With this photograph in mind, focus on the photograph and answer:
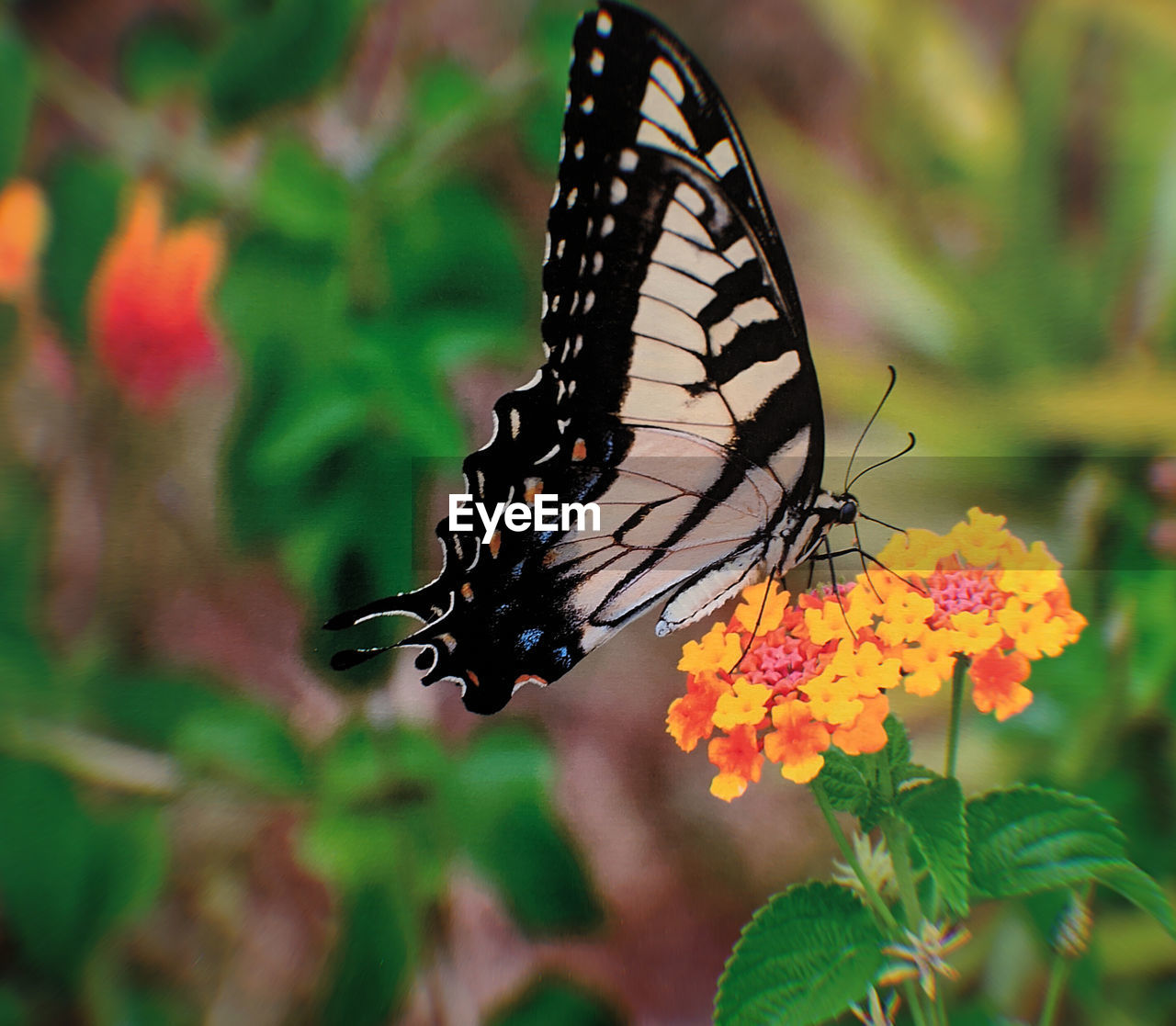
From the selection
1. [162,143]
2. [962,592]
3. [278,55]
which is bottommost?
[962,592]

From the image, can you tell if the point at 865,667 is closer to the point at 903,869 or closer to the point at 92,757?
the point at 903,869

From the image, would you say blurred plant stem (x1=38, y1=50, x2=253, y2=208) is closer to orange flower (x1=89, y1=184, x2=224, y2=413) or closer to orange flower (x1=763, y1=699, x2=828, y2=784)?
orange flower (x1=89, y1=184, x2=224, y2=413)

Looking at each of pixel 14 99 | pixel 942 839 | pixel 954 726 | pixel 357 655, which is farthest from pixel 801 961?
pixel 14 99

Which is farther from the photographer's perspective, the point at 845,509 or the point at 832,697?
the point at 845,509

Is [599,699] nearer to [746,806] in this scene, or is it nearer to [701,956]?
[746,806]

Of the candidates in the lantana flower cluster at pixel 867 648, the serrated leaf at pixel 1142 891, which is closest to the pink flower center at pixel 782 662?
the lantana flower cluster at pixel 867 648

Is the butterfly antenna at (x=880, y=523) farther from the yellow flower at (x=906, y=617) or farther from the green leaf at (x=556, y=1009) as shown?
the green leaf at (x=556, y=1009)

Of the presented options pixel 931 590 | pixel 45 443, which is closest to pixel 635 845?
pixel 931 590
